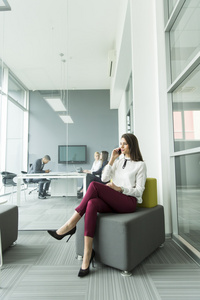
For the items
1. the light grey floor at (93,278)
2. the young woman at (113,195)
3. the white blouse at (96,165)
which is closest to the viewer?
the light grey floor at (93,278)

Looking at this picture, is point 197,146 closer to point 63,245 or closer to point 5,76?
point 63,245

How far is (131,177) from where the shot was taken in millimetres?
1911

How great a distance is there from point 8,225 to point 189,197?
1853 mm

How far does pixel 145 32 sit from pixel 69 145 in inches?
72.7

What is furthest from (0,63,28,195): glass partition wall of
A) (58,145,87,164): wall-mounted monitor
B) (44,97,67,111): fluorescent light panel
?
(58,145,87,164): wall-mounted monitor

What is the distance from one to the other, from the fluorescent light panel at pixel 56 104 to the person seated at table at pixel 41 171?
2.54 feet

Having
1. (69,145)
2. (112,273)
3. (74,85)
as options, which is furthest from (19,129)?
(112,273)

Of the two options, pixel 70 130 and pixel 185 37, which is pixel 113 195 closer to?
pixel 70 130

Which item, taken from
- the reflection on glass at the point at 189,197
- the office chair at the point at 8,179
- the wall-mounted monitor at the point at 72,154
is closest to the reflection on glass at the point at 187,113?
the reflection on glass at the point at 189,197

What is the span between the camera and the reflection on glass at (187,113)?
1.72 m

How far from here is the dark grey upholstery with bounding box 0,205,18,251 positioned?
6.13ft

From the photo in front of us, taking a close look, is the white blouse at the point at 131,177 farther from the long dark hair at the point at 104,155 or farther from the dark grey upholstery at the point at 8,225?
the long dark hair at the point at 104,155

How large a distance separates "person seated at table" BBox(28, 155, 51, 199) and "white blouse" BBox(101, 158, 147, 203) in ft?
4.04

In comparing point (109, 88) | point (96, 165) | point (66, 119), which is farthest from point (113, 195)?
point (109, 88)
